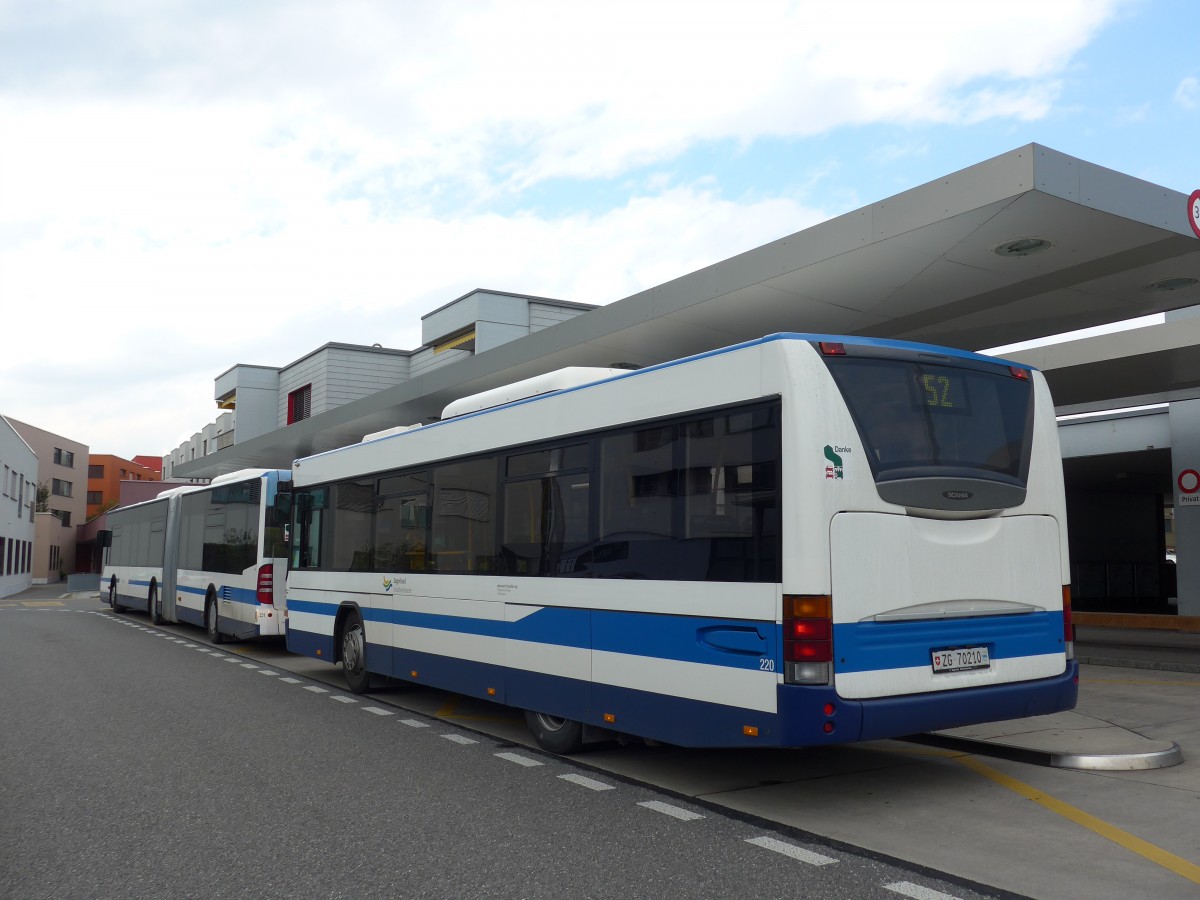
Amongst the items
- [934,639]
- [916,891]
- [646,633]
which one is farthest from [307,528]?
[916,891]

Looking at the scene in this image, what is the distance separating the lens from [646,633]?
23.0 feet

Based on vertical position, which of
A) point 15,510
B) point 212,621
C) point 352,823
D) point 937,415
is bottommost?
Answer: point 352,823

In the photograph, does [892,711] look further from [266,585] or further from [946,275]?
[266,585]

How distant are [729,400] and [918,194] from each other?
15.7 feet

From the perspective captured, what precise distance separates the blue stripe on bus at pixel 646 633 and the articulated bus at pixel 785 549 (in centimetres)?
2

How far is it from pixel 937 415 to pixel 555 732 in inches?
151

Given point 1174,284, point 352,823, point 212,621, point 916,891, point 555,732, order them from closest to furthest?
1. point 916,891
2. point 352,823
3. point 555,732
4. point 1174,284
5. point 212,621

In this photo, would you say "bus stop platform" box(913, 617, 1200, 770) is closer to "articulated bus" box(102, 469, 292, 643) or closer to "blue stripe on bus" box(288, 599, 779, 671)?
"blue stripe on bus" box(288, 599, 779, 671)

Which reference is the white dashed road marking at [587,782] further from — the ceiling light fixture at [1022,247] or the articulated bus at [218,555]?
the articulated bus at [218,555]

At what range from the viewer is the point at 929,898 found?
185 inches

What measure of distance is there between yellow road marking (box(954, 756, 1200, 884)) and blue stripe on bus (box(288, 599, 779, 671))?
2.06 meters

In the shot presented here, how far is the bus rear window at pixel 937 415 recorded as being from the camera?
6230mm

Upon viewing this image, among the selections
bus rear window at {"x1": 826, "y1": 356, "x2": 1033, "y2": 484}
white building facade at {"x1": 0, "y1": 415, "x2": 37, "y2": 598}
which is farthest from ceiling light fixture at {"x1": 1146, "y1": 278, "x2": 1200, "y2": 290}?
white building facade at {"x1": 0, "y1": 415, "x2": 37, "y2": 598}

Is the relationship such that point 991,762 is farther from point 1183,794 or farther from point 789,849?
point 789,849
